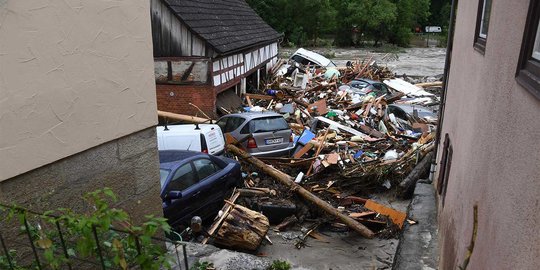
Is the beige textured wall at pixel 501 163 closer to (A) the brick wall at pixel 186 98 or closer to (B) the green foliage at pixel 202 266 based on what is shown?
(B) the green foliage at pixel 202 266

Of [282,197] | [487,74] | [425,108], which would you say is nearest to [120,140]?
[487,74]

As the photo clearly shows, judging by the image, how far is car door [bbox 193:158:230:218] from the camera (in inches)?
322

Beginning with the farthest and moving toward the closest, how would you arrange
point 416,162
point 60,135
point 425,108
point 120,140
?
1. point 425,108
2. point 416,162
3. point 120,140
4. point 60,135

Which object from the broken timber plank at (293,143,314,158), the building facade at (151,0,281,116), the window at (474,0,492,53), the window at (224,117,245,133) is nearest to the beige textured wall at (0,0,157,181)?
the window at (474,0,492,53)

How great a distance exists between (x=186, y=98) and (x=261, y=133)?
17.1 ft

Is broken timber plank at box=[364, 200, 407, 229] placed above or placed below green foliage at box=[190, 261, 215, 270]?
below

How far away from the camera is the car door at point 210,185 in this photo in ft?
26.8

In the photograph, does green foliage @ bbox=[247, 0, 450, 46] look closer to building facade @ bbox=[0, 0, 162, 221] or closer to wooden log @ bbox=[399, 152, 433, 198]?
wooden log @ bbox=[399, 152, 433, 198]

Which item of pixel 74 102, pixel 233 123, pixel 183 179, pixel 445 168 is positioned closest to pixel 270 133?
pixel 233 123

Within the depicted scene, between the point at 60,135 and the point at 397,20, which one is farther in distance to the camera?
the point at 397,20

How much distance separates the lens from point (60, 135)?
4020mm

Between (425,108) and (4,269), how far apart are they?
17.1 meters

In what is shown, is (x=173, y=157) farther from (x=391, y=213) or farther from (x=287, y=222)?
(x=391, y=213)

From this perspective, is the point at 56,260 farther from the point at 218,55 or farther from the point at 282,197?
the point at 218,55
